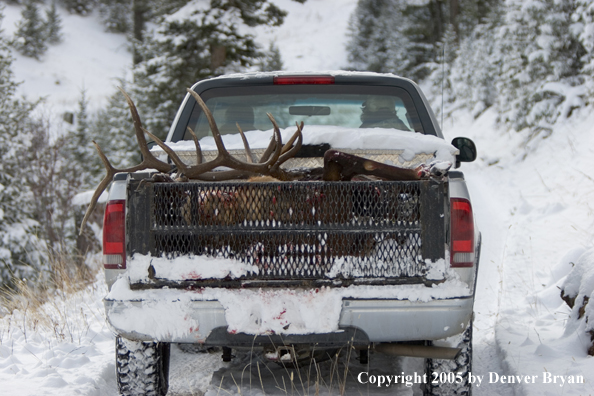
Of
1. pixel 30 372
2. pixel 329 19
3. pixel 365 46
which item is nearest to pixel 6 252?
pixel 30 372

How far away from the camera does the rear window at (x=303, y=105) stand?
3.75m

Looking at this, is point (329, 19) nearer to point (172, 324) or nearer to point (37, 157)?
point (37, 157)

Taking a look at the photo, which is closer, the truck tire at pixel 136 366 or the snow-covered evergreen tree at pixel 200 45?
the truck tire at pixel 136 366

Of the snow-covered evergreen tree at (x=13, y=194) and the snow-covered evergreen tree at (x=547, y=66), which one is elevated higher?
the snow-covered evergreen tree at (x=547, y=66)

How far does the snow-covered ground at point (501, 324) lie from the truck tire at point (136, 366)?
557 mm

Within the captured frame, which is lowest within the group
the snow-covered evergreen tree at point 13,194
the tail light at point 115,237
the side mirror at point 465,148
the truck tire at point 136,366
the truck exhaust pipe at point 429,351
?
the snow-covered evergreen tree at point 13,194

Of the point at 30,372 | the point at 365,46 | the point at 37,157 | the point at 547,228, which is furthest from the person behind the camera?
the point at 365,46

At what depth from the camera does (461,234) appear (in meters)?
2.56

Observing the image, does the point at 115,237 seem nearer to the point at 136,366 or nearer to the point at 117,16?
the point at 136,366

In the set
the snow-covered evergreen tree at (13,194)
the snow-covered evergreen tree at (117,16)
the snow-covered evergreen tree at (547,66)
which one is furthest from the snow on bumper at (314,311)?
the snow-covered evergreen tree at (117,16)

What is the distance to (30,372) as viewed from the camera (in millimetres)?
3518

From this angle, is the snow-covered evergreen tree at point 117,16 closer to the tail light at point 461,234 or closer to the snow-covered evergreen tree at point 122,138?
the snow-covered evergreen tree at point 122,138

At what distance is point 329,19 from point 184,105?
8252 centimetres

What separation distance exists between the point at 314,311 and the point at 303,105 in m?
1.95
